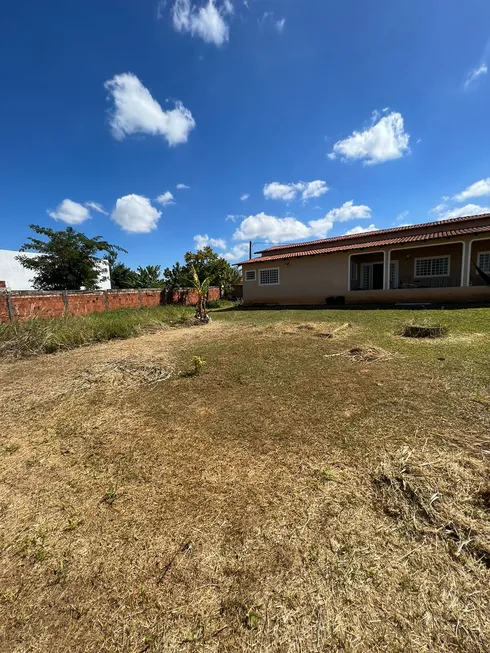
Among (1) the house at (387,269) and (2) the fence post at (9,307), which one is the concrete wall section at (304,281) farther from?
(2) the fence post at (9,307)

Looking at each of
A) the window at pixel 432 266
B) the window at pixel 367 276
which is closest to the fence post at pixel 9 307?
the window at pixel 367 276

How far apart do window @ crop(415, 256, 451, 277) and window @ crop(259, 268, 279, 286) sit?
27.4 feet

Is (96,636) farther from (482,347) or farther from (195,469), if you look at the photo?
(482,347)

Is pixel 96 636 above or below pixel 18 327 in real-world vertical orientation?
below

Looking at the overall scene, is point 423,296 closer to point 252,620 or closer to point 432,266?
point 432,266

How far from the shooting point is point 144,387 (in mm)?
5078

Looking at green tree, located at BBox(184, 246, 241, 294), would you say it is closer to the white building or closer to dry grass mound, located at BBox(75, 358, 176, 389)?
the white building

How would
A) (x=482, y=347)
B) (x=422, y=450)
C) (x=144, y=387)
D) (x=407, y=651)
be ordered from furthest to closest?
(x=482, y=347) < (x=144, y=387) < (x=422, y=450) < (x=407, y=651)

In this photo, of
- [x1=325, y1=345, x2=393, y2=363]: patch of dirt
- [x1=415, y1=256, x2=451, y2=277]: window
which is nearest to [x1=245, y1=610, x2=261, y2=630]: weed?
[x1=325, y1=345, x2=393, y2=363]: patch of dirt

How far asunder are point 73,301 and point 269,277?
1137 cm

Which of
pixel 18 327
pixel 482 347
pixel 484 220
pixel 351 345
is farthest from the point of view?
pixel 484 220

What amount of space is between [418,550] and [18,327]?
10.4m

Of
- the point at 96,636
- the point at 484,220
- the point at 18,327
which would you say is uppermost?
the point at 484,220

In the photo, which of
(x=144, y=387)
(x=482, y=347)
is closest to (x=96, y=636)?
(x=144, y=387)
